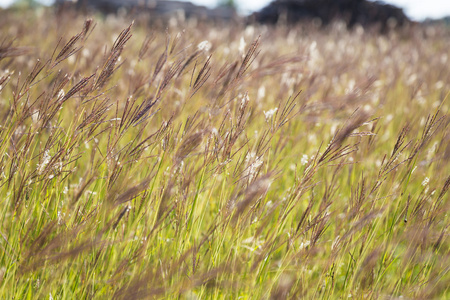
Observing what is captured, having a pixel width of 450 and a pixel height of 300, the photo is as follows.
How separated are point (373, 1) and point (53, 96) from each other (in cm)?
1852

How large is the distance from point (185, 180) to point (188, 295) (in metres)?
0.39

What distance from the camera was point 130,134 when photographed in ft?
7.61

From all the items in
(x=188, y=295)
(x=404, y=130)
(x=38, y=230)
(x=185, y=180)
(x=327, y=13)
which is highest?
(x=327, y=13)

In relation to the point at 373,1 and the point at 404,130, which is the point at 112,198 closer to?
the point at 404,130

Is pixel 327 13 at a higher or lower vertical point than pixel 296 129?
higher

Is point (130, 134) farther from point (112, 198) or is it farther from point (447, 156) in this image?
point (447, 156)

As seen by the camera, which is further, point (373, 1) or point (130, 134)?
point (373, 1)

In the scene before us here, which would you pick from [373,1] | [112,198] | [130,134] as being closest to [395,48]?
[130,134]

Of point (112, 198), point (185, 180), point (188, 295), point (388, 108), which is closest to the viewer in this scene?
point (112, 198)

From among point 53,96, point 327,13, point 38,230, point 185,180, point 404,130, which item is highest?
point 327,13

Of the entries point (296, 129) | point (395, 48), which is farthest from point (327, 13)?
point (296, 129)

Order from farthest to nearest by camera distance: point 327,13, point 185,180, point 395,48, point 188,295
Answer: point 327,13
point 395,48
point 188,295
point 185,180

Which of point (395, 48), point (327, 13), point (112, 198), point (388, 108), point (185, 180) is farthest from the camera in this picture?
point (327, 13)

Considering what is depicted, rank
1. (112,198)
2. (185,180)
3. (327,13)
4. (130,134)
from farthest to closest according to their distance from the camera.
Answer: (327,13), (130,134), (185,180), (112,198)
